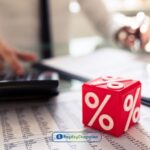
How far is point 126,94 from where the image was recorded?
0.40 meters

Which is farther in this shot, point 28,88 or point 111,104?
point 28,88

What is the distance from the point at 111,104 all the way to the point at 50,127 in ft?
0.37

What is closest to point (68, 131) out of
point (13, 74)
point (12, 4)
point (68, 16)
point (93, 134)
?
point (93, 134)

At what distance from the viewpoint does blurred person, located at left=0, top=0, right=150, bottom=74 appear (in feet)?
2.61

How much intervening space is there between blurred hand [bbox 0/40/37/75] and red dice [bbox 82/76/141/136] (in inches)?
13.1

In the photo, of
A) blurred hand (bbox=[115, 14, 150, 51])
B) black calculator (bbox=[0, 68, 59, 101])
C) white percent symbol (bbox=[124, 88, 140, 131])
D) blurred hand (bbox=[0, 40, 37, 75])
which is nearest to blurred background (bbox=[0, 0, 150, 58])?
blurred hand (bbox=[115, 14, 150, 51])

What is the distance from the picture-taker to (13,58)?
2.54ft

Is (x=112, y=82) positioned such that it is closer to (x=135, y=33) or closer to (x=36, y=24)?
(x=135, y=33)

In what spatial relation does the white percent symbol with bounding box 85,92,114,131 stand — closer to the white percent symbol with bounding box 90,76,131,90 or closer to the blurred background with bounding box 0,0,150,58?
the white percent symbol with bounding box 90,76,131,90

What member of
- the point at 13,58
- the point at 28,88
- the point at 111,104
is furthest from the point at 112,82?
the point at 13,58

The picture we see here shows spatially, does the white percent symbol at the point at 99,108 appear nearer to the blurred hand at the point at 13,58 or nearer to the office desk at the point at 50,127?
the office desk at the point at 50,127

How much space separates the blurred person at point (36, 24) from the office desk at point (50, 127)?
0.21m

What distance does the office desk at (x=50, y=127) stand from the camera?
1.25 ft

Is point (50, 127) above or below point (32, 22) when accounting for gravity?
below
